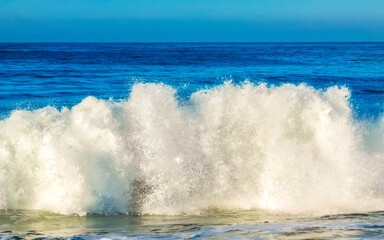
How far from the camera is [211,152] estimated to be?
26.6ft

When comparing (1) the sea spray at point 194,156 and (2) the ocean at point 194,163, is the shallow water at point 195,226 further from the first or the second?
(1) the sea spray at point 194,156

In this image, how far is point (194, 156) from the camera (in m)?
8.02

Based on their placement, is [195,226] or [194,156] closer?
[195,226]

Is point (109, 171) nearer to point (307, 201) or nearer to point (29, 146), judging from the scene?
point (29, 146)

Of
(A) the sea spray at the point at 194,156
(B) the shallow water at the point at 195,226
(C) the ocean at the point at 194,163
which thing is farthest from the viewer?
(A) the sea spray at the point at 194,156

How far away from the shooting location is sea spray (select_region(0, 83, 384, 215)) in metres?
7.44

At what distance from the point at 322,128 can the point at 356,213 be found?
5.08 ft

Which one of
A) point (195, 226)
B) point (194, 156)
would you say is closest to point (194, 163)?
point (194, 156)

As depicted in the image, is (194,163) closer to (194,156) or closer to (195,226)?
(194,156)

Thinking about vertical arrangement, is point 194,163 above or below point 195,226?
above

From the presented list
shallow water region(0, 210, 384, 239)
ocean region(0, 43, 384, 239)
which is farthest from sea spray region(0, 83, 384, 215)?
shallow water region(0, 210, 384, 239)

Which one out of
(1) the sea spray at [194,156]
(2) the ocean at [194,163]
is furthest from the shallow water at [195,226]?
(1) the sea spray at [194,156]

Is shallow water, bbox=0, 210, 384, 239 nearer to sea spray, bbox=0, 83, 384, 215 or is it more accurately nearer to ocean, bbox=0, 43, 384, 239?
ocean, bbox=0, 43, 384, 239

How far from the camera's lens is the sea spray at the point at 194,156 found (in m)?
7.44
